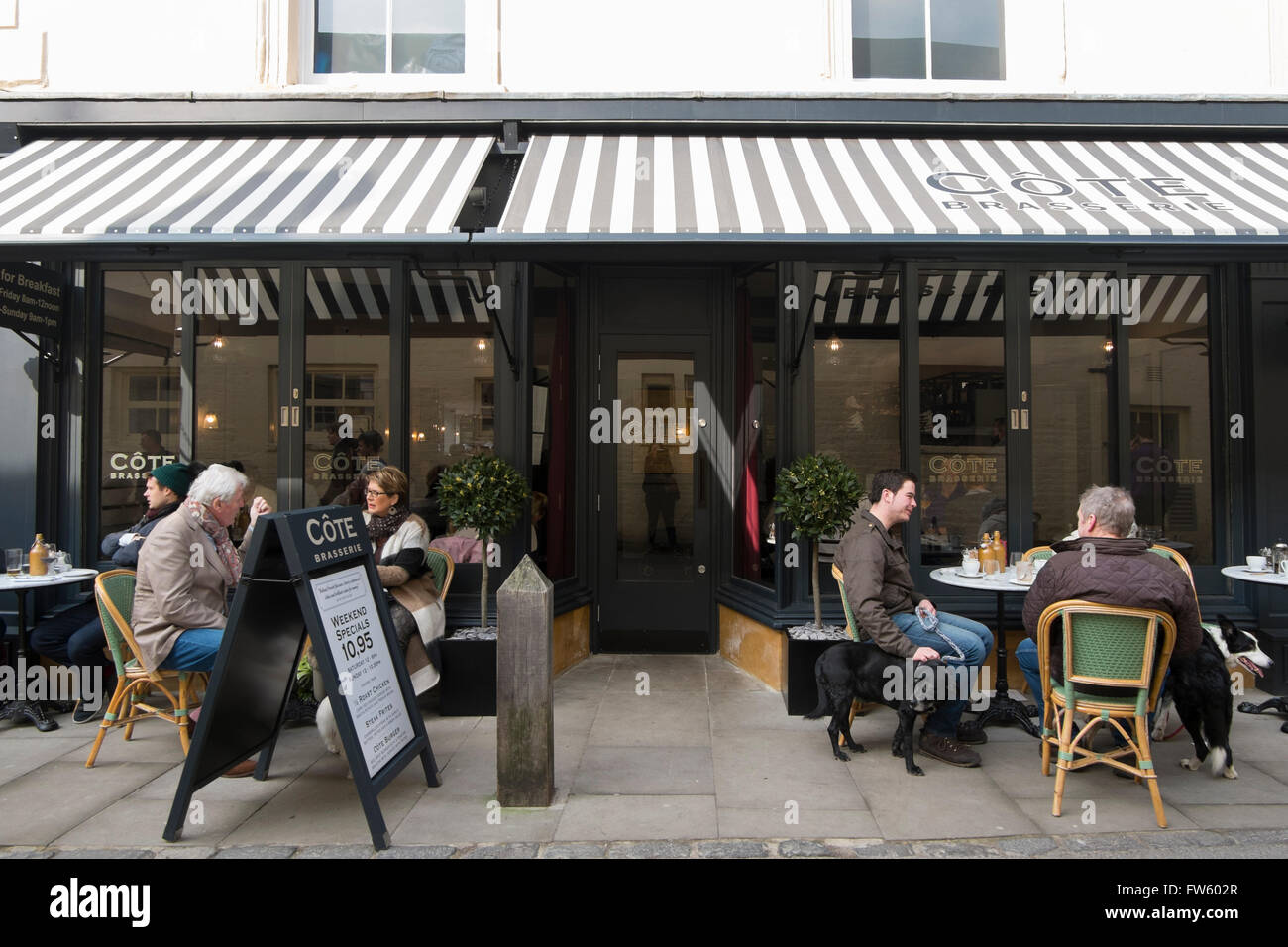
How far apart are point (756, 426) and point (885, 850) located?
12.2 feet

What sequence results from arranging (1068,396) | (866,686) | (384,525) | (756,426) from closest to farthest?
(866,686), (384,525), (1068,396), (756,426)

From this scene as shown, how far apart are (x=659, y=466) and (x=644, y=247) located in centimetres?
264

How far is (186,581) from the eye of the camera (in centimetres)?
429

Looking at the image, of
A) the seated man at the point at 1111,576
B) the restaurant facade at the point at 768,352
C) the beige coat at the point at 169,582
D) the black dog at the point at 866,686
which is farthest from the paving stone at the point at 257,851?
the seated man at the point at 1111,576

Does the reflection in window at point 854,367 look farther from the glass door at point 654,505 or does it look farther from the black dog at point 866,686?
the black dog at point 866,686

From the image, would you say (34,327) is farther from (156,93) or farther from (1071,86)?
(1071,86)

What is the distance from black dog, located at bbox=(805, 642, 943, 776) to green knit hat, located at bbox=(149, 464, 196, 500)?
13.4ft

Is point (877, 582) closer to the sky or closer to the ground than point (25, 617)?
closer to the sky

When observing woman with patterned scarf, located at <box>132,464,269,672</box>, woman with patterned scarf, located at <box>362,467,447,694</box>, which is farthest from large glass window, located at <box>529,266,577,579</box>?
woman with patterned scarf, located at <box>132,464,269,672</box>

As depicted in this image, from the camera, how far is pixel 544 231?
15.1 ft

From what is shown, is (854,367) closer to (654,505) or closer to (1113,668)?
(654,505)

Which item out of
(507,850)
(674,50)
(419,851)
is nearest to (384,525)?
(419,851)

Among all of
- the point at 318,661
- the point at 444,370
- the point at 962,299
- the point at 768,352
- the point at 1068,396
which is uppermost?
the point at 962,299

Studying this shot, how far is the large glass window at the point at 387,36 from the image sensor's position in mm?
6570
